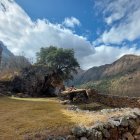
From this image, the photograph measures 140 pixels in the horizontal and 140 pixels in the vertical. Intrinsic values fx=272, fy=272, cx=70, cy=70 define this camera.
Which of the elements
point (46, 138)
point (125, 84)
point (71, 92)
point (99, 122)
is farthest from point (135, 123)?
point (125, 84)

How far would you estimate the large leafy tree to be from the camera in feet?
125

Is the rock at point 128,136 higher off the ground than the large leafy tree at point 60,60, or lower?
lower

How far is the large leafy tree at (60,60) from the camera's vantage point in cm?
3798

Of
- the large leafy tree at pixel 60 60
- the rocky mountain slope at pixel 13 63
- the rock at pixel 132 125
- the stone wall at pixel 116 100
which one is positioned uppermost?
the rocky mountain slope at pixel 13 63

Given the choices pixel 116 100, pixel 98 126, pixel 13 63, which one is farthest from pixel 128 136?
pixel 13 63

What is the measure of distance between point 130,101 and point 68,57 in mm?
12684

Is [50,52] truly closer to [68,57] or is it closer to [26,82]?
[68,57]

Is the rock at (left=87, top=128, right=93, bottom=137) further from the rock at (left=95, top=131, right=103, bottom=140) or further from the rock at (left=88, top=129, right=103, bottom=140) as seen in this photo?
the rock at (left=95, top=131, right=103, bottom=140)

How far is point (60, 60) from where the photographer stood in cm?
3841

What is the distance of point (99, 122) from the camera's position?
35.8 ft

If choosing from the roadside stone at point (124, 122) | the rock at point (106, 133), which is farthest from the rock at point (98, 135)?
the roadside stone at point (124, 122)

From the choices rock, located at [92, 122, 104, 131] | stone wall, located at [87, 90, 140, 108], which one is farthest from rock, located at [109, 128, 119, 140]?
stone wall, located at [87, 90, 140, 108]

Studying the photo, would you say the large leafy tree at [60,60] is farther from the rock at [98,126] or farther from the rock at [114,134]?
the rock at [98,126]

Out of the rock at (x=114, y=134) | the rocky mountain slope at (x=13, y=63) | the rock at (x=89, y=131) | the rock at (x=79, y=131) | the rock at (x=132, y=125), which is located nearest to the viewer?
the rock at (x=79, y=131)
